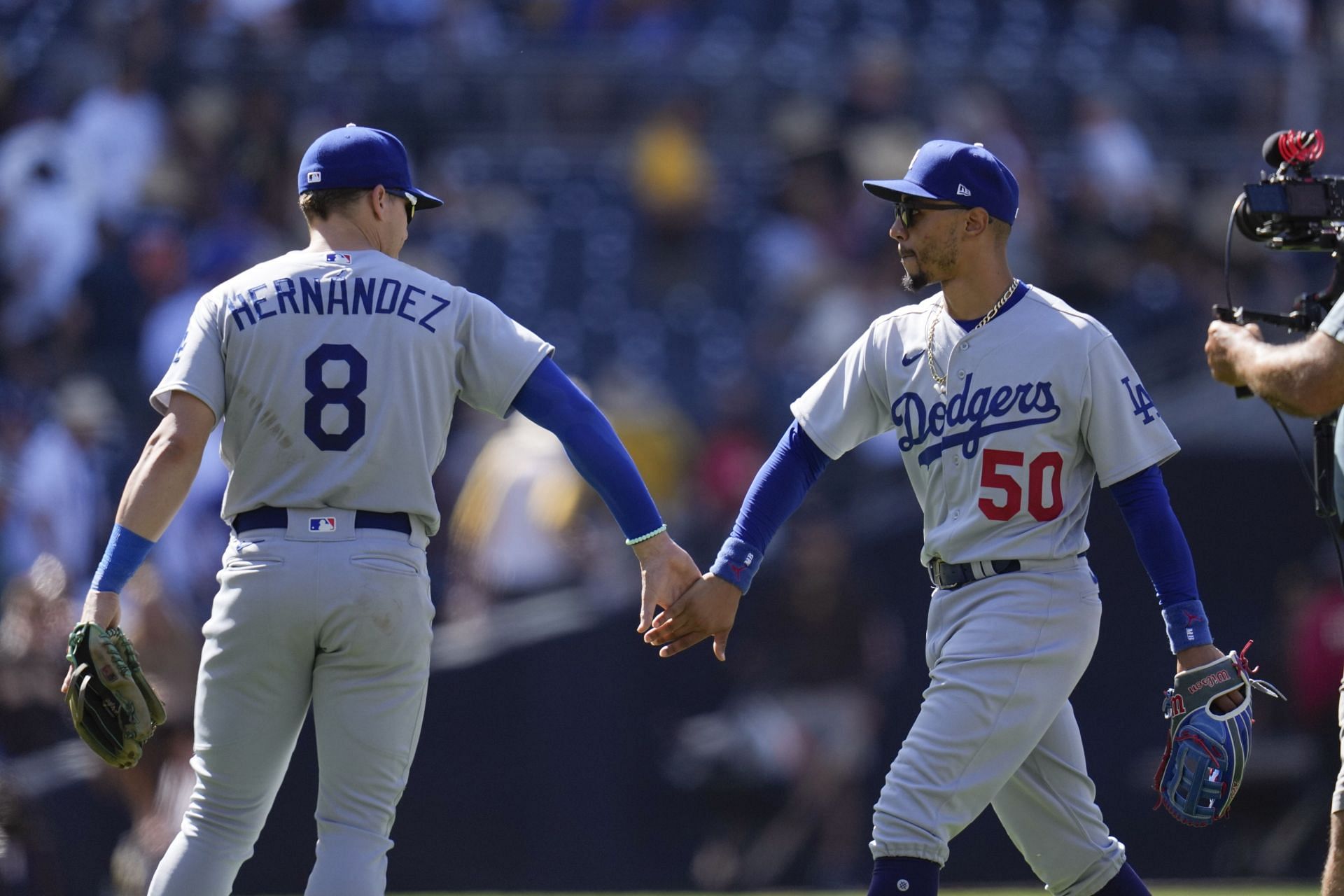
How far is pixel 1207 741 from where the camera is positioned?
147 inches

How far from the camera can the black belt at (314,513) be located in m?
Answer: 3.70

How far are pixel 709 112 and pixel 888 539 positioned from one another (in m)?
4.63

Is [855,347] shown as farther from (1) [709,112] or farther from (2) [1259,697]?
(1) [709,112]

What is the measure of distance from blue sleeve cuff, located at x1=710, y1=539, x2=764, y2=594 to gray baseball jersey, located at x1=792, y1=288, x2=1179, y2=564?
1.47 feet

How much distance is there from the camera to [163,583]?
8234 mm

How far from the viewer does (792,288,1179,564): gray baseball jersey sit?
12.7ft

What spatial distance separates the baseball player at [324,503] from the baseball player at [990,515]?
74 cm

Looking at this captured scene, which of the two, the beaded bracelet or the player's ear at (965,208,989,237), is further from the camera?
the player's ear at (965,208,989,237)

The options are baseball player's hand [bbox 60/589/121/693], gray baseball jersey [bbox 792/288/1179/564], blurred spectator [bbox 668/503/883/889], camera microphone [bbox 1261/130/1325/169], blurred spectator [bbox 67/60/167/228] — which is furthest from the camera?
blurred spectator [bbox 67/60/167/228]

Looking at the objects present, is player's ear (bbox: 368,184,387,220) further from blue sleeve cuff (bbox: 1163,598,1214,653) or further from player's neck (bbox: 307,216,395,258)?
blue sleeve cuff (bbox: 1163,598,1214,653)

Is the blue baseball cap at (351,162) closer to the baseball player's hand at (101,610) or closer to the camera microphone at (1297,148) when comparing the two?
the baseball player's hand at (101,610)

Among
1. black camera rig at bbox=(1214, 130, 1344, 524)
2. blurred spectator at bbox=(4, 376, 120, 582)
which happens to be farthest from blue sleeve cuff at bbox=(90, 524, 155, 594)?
blurred spectator at bbox=(4, 376, 120, 582)

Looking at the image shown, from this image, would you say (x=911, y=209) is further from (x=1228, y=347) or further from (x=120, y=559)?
(x=120, y=559)

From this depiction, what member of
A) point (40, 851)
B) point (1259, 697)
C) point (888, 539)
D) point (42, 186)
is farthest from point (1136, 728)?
point (42, 186)
